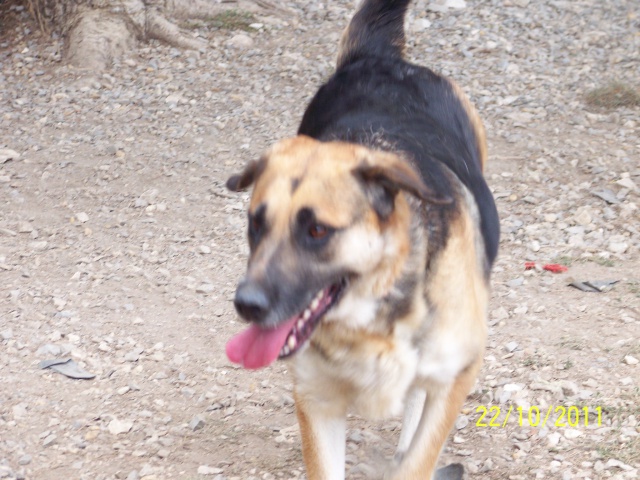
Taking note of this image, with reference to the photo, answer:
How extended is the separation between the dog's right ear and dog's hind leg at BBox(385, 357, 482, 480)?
988 millimetres

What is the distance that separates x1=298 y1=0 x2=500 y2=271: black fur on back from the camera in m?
3.49

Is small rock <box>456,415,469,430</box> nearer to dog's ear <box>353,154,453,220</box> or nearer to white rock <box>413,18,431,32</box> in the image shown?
dog's ear <box>353,154,453,220</box>

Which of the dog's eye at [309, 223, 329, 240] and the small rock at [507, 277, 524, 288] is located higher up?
the dog's eye at [309, 223, 329, 240]

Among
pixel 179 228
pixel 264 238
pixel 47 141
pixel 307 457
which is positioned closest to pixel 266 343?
pixel 264 238

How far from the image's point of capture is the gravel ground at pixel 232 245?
4.03 meters

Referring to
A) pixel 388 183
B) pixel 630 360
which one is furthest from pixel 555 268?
pixel 388 183

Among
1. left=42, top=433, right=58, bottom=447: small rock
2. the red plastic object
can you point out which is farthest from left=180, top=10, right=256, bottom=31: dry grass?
left=42, top=433, right=58, bottom=447: small rock

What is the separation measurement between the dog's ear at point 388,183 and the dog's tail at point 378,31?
1.91 metres

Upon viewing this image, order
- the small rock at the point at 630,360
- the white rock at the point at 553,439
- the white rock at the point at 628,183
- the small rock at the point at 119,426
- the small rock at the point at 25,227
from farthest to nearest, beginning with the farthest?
the white rock at the point at 628,183 → the small rock at the point at 25,227 → the small rock at the point at 630,360 → the small rock at the point at 119,426 → the white rock at the point at 553,439

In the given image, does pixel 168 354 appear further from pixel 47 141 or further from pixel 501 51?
pixel 501 51

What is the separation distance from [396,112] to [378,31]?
3.35ft

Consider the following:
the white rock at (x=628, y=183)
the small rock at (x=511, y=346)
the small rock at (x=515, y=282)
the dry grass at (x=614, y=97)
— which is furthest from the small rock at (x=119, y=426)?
the dry grass at (x=614, y=97)

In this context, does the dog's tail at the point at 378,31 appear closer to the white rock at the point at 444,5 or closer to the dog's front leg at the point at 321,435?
the dog's front leg at the point at 321,435

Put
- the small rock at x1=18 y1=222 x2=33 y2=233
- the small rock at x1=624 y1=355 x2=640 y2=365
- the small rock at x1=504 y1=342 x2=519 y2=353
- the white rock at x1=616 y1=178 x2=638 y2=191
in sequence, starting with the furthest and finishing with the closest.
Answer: the white rock at x1=616 y1=178 x2=638 y2=191, the small rock at x1=18 y1=222 x2=33 y2=233, the small rock at x1=504 y1=342 x2=519 y2=353, the small rock at x1=624 y1=355 x2=640 y2=365
